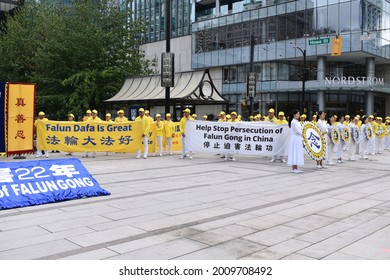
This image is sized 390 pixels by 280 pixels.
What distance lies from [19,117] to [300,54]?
1458 inches

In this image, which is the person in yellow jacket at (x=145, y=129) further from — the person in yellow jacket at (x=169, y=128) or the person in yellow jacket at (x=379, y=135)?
the person in yellow jacket at (x=379, y=135)

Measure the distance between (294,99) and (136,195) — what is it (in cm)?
4224

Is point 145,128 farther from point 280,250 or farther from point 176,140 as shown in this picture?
point 280,250

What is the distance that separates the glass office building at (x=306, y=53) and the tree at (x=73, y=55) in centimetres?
2052

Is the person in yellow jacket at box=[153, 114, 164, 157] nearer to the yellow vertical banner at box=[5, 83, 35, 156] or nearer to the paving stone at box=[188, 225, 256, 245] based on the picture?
the yellow vertical banner at box=[5, 83, 35, 156]

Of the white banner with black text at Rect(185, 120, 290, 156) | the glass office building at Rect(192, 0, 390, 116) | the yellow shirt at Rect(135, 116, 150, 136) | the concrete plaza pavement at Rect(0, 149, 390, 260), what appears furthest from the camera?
the glass office building at Rect(192, 0, 390, 116)

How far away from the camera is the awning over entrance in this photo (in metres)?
23.5

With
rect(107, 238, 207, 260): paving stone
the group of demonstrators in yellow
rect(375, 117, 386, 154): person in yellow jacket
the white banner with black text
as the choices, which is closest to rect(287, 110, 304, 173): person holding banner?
the group of demonstrators in yellow

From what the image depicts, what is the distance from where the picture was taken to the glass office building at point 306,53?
44156 millimetres

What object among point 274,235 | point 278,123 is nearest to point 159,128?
point 278,123

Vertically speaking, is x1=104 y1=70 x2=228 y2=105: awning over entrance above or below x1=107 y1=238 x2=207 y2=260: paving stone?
above

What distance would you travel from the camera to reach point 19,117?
15.0 m

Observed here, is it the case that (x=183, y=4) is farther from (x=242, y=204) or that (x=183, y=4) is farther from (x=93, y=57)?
(x=242, y=204)

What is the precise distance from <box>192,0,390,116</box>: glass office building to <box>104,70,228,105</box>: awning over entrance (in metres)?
21.2
